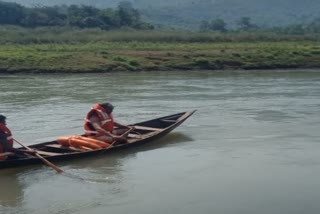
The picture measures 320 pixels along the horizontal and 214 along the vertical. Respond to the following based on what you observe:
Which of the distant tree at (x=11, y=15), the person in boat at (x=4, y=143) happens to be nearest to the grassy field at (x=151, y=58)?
the person in boat at (x=4, y=143)

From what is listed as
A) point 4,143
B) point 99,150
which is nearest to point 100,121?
point 99,150

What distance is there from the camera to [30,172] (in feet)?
42.5

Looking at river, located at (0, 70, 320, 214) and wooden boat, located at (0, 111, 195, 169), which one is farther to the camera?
wooden boat, located at (0, 111, 195, 169)

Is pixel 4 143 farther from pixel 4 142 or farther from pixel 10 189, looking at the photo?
pixel 10 189

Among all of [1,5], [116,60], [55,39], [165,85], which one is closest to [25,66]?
[116,60]

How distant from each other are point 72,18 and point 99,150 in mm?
64149

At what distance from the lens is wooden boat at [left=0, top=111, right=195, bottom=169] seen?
12750 mm

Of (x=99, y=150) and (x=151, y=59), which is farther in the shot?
(x=151, y=59)

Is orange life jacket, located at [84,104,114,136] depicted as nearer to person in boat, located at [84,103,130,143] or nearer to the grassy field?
person in boat, located at [84,103,130,143]

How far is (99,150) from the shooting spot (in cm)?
1388

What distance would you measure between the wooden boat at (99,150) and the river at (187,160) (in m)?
0.19

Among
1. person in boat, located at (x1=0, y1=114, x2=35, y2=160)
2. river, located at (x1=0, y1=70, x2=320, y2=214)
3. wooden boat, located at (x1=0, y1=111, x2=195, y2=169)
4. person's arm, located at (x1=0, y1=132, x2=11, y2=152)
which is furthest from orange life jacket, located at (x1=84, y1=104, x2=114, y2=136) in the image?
person's arm, located at (x1=0, y1=132, x2=11, y2=152)

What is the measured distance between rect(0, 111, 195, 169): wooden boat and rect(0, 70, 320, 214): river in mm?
193

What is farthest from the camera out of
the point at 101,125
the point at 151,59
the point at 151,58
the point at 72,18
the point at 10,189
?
the point at 72,18
